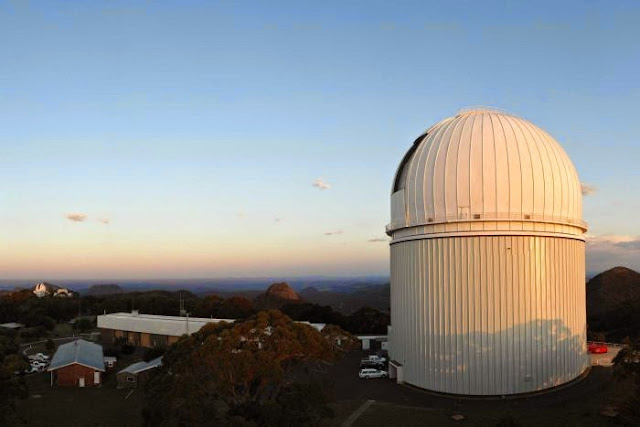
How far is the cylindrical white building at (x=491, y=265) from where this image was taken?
2402cm

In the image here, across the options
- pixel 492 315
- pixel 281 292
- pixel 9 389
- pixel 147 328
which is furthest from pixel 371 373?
pixel 281 292

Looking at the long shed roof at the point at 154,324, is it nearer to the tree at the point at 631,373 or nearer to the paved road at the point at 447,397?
the paved road at the point at 447,397

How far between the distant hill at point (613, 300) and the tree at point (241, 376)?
40.2m

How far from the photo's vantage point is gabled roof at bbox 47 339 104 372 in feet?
102

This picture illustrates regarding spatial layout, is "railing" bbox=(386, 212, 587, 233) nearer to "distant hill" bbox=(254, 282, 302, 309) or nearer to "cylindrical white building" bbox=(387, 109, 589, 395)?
"cylindrical white building" bbox=(387, 109, 589, 395)

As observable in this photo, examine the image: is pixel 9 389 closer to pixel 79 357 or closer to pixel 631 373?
pixel 79 357

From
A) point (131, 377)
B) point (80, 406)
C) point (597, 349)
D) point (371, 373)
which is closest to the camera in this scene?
point (80, 406)

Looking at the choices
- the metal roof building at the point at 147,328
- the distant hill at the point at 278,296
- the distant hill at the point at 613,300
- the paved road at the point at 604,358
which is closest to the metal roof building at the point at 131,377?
the metal roof building at the point at 147,328

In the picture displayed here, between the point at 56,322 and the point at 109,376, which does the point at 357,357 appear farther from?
the point at 56,322

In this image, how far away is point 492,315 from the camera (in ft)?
78.7

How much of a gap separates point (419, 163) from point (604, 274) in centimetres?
6923

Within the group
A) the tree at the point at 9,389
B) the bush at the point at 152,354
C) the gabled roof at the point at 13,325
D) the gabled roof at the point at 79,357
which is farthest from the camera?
the gabled roof at the point at 13,325

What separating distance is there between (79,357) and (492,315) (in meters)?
24.9

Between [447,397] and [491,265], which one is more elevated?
[491,265]
